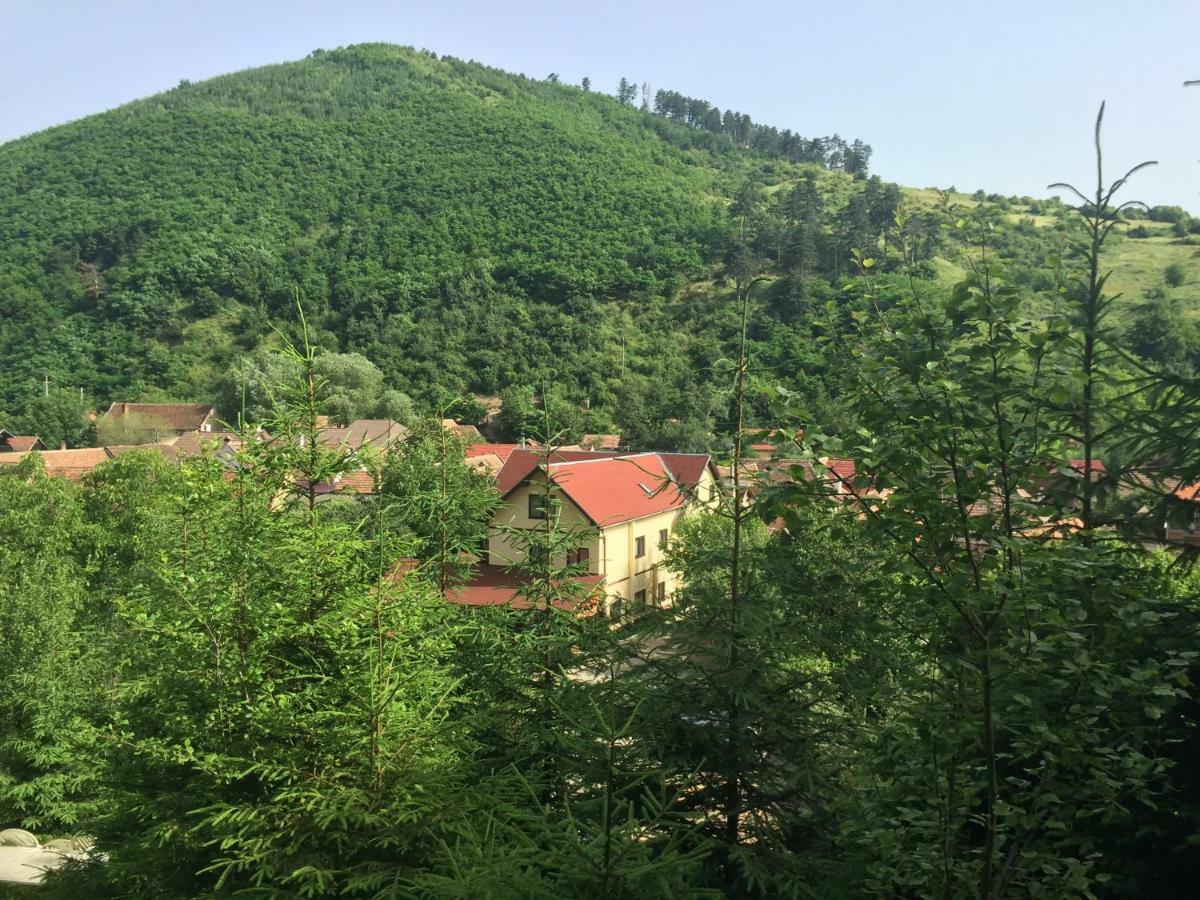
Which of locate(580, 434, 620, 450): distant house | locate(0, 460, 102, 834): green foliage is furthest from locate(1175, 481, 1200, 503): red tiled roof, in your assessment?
locate(580, 434, 620, 450): distant house

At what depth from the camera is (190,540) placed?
27.5ft

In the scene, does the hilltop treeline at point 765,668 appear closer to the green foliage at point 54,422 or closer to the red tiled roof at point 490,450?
the red tiled roof at point 490,450

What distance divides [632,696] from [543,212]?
11080cm

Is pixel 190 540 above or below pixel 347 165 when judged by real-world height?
below

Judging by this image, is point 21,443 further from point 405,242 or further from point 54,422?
point 405,242

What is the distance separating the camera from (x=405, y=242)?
4112 inches

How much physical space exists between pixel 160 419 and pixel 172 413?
1.13 m

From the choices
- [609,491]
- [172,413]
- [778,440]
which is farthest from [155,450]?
[172,413]

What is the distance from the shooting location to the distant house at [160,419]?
209ft

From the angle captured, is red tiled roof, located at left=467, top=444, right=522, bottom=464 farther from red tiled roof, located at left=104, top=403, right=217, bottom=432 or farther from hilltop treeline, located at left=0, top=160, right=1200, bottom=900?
hilltop treeline, located at left=0, top=160, right=1200, bottom=900

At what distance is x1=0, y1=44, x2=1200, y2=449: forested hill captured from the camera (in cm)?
7619

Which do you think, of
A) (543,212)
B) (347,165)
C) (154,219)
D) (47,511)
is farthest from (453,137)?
(47,511)

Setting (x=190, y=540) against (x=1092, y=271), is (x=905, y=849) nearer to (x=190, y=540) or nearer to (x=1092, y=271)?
(x=1092, y=271)

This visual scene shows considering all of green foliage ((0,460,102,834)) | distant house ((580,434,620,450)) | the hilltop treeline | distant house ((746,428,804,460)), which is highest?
distant house ((746,428,804,460))
